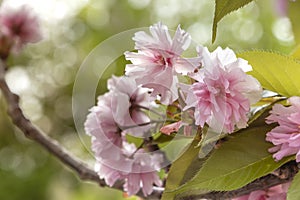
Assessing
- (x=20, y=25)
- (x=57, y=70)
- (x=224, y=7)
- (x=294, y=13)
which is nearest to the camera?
(x=224, y=7)

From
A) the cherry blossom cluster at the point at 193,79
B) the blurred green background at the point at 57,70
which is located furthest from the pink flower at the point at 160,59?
the blurred green background at the point at 57,70

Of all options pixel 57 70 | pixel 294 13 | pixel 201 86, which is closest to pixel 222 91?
pixel 201 86

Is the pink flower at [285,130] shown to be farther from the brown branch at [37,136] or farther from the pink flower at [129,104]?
the brown branch at [37,136]

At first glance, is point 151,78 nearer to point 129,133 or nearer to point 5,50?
point 129,133

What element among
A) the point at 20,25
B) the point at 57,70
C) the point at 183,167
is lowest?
the point at 57,70

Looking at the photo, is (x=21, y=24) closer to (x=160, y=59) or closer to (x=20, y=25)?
(x=20, y=25)

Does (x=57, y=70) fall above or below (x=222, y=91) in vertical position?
below
